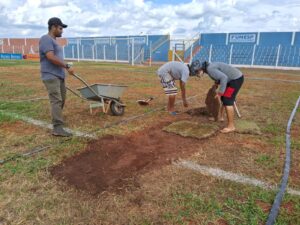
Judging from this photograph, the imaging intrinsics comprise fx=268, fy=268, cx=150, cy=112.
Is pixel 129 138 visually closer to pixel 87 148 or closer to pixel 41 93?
pixel 87 148

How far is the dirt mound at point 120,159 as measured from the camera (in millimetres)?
3078

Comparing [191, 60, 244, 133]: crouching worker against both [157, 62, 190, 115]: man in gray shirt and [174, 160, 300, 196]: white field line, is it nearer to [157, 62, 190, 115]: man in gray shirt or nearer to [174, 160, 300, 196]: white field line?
[157, 62, 190, 115]: man in gray shirt

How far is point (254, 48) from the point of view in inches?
1061

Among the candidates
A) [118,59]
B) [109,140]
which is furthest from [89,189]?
[118,59]

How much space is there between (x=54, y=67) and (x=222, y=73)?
9.21 feet

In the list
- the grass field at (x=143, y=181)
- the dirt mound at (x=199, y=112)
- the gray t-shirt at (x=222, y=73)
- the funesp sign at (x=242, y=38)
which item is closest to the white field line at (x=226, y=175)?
the grass field at (x=143, y=181)

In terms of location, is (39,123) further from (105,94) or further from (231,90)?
(231,90)

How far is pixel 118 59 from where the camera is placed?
34.7 metres

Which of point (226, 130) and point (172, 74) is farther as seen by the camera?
point (172, 74)

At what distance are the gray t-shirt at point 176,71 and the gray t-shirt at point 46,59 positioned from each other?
7.61 ft

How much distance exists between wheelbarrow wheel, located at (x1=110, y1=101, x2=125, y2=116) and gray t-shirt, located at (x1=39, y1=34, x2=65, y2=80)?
4.96 ft

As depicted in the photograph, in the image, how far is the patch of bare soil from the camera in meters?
3.08

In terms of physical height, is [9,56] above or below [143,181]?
above

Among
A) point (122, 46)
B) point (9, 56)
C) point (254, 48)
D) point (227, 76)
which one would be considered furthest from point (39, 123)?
point (9, 56)
